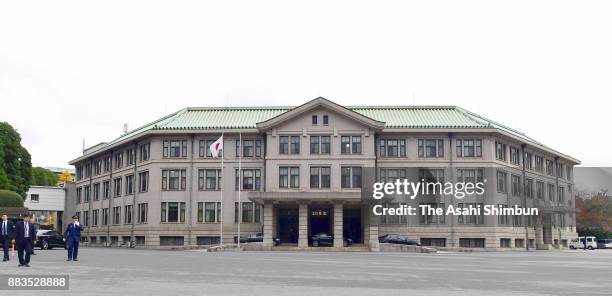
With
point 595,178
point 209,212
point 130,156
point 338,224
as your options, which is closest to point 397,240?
point 338,224

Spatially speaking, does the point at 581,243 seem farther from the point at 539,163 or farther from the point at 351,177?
the point at 351,177

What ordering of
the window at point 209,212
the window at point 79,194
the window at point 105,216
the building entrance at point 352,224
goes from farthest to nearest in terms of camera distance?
the window at point 79,194 < the window at point 105,216 < the window at point 209,212 < the building entrance at point 352,224

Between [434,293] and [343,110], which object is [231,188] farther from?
[434,293]

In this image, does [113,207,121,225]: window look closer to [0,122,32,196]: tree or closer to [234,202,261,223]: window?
[234,202,261,223]: window

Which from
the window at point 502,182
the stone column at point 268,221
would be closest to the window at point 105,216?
the stone column at point 268,221

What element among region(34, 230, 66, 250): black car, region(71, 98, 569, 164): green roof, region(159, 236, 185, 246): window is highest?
region(71, 98, 569, 164): green roof

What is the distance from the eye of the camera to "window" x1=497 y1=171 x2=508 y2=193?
63438mm

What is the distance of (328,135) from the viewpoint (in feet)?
200

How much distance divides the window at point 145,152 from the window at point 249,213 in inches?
409

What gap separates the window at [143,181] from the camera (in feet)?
214

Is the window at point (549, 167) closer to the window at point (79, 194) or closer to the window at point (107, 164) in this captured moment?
the window at point (107, 164)

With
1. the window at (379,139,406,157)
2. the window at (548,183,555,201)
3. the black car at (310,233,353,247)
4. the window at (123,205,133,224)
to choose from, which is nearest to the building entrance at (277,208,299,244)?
the black car at (310,233,353,247)

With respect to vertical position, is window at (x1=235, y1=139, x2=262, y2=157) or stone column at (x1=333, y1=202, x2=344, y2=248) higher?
window at (x1=235, y1=139, x2=262, y2=157)

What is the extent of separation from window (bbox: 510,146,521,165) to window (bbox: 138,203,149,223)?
36.1m
